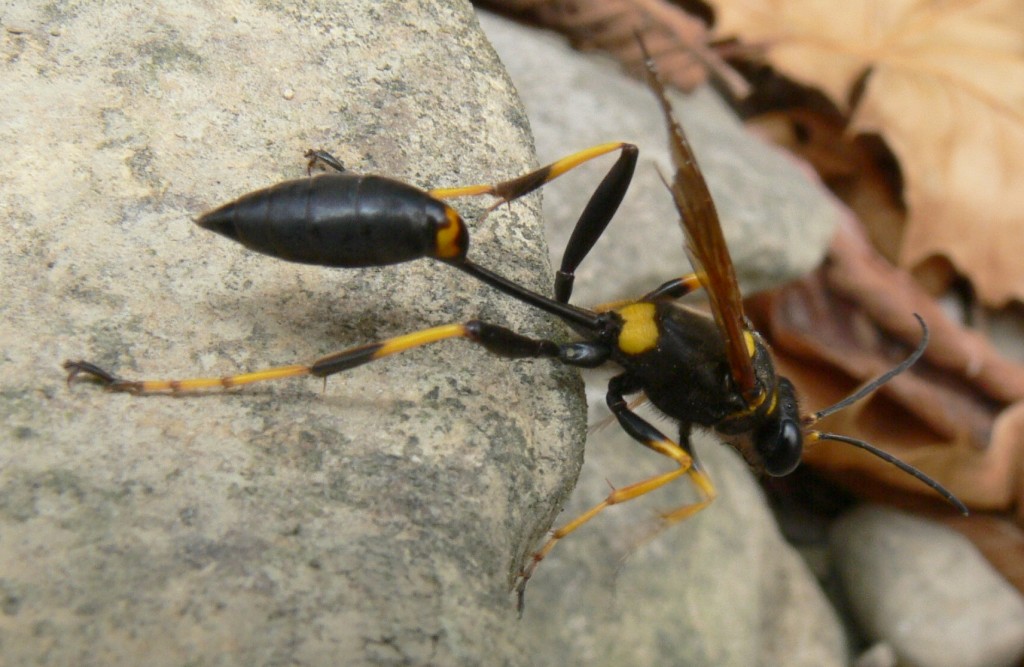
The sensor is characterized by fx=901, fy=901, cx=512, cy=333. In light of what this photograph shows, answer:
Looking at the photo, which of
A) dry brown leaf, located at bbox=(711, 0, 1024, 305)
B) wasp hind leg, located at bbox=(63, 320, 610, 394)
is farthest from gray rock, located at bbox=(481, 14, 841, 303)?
wasp hind leg, located at bbox=(63, 320, 610, 394)

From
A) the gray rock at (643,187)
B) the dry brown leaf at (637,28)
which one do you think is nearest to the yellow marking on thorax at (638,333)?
the gray rock at (643,187)

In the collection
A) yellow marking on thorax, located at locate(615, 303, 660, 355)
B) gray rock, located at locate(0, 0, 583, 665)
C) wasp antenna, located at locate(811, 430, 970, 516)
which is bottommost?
wasp antenna, located at locate(811, 430, 970, 516)

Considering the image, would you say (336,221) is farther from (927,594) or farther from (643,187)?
(927,594)

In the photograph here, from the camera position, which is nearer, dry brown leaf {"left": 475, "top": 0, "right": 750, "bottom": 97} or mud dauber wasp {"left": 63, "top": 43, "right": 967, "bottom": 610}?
mud dauber wasp {"left": 63, "top": 43, "right": 967, "bottom": 610}

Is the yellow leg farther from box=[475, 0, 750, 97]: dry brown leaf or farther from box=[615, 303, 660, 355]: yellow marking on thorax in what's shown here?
box=[475, 0, 750, 97]: dry brown leaf

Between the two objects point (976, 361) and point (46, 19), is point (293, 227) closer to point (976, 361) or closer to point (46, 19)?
point (46, 19)

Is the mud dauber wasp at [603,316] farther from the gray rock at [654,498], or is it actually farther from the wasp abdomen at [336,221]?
the gray rock at [654,498]

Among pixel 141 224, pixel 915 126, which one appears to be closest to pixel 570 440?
pixel 141 224
